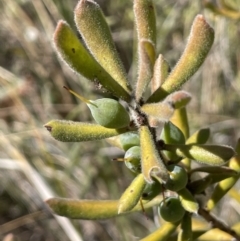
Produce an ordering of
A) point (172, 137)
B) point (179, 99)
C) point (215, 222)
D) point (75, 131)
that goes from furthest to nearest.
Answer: point (215, 222), point (172, 137), point (75, 131), point (179, 99)

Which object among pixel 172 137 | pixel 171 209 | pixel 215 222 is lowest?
pixel 215 222

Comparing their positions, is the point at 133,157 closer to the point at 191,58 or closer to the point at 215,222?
the point at 191,58

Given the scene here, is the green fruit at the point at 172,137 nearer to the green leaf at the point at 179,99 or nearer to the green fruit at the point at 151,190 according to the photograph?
the green fruit at the point at 151,190

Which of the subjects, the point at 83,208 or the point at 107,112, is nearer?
the point at 107,112

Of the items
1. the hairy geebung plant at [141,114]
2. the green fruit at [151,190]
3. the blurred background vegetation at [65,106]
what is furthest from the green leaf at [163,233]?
the blurred background vegetation at [65,106]

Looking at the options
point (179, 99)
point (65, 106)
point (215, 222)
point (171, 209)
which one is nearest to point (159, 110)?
point (179, 99)

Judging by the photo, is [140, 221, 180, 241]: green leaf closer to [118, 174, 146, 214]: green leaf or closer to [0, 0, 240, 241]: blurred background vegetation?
[118, 174, 146, 214]: green leaf
